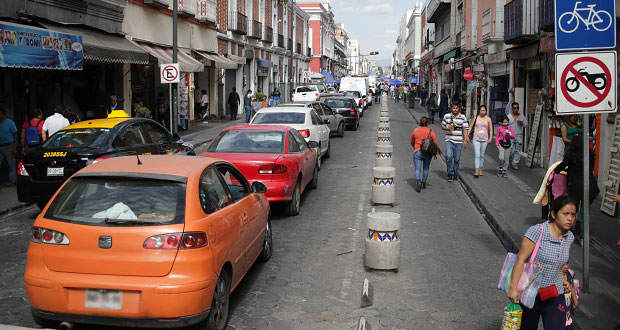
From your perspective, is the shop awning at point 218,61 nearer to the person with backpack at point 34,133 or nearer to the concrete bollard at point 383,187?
the person with backpack at point 34,133

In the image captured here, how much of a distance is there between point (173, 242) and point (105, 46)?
14.4 m

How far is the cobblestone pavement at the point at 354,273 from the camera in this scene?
18.9 feet

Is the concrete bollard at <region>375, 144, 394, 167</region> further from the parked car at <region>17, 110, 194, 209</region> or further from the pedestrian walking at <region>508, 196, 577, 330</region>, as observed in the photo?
the pedestrian walking at <region>508, 196, 577, 330</region>

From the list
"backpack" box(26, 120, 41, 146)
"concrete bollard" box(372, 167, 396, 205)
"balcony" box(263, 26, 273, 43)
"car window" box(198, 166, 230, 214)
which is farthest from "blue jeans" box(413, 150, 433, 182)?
"balcony" box(263, 26, 273, 43)

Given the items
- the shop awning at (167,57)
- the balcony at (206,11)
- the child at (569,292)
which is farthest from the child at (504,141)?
the balcony at (206,11)

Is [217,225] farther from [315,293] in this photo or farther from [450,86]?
[450,86]

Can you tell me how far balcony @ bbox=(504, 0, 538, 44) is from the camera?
16.6 m

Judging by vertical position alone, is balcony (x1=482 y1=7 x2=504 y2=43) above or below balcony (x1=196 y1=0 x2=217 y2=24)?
below

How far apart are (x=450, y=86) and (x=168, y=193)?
36455 millimetres

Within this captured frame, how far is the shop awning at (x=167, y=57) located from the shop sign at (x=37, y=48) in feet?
20.2

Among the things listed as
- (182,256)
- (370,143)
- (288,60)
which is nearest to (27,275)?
(182,256)

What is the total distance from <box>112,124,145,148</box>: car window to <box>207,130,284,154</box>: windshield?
1.63 metres

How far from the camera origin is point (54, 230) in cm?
481

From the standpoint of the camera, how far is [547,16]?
1411 cm
